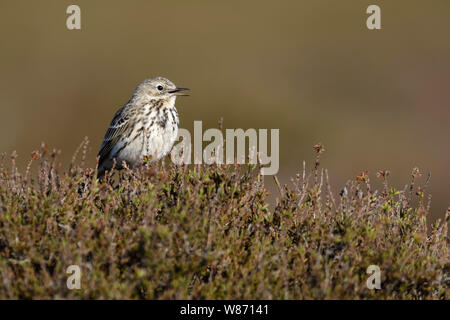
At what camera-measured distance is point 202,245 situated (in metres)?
5.04

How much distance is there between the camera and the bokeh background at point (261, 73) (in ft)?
79.1

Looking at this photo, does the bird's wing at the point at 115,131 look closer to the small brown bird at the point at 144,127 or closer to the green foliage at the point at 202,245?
the small brown bird at the point at 144,127

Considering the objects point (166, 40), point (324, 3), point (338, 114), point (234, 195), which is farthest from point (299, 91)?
point (234, 195)

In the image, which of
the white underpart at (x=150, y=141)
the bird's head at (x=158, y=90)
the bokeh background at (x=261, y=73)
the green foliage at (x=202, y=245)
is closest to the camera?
the green foliage at (x=202, y=245)

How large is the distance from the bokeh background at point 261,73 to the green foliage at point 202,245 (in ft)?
43.1

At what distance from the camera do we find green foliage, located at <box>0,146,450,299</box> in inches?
185

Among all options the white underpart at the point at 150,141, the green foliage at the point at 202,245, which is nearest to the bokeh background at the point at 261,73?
the white underpart at the point at 150,141

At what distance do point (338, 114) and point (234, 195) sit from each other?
2235 centimetres

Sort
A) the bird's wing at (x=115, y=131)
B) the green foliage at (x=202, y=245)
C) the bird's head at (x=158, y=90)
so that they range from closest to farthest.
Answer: the green foliage at (x=202, y=245) < the bird's wing at (x=115, y=131) < the bird's head at (x=158, y=90)

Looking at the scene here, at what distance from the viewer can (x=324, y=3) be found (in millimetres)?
38500

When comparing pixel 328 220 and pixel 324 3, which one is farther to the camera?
pixel 324 3

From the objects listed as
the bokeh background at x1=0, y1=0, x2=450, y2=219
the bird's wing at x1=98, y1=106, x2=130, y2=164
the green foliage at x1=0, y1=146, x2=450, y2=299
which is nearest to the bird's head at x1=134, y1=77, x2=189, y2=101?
the bird's wing at x1=98, y1=106, x2=130, y2=164

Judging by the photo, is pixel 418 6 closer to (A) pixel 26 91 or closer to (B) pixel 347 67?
(B) pixel 347 67

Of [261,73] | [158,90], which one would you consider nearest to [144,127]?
[158,90]
